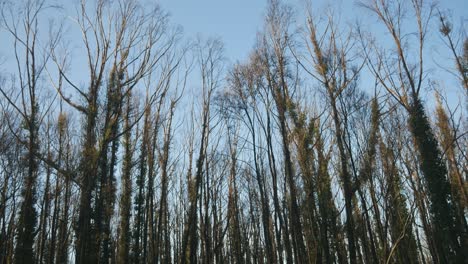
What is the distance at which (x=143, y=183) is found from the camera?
58.3ft

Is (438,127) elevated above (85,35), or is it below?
above

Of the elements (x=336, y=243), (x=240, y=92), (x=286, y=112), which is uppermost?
(x=240, y=92)

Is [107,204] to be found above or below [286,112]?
below

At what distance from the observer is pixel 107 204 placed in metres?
15.6

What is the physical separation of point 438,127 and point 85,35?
20.0m

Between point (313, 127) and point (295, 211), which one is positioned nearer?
point (295, 211)

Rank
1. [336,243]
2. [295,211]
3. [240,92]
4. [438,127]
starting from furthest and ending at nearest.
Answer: [438,127] → [336,243] → [240,92] → [295,211]

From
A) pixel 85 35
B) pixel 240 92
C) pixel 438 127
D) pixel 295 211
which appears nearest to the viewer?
pixel 85 35

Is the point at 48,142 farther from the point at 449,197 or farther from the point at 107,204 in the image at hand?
the point at 449,197

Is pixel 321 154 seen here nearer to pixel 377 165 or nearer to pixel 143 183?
pixel 377 165

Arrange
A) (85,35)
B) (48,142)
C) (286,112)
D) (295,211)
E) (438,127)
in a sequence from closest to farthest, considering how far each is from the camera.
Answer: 1. (85,35)
2. (295,211)
3. (286,112)
4. (48,142)
5. (438,127)

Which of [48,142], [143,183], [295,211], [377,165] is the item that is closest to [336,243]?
[377,165]

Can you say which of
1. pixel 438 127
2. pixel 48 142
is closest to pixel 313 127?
pixel 438 127

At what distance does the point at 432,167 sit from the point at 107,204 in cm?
1368
